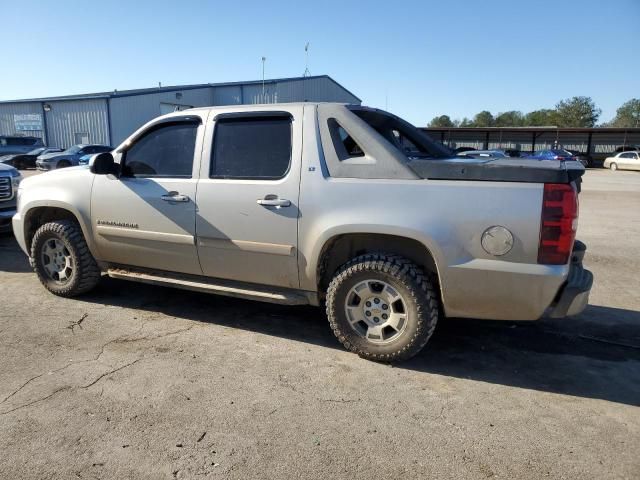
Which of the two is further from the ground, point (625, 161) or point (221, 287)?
point (625, 161)

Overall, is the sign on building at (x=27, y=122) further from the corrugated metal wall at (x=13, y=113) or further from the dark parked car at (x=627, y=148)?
the dark parked car at (x=627, y=148)

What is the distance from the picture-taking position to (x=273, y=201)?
381 centimetres

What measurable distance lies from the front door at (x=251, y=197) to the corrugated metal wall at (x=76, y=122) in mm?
33404

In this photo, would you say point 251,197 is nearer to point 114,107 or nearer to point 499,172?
point 499,172

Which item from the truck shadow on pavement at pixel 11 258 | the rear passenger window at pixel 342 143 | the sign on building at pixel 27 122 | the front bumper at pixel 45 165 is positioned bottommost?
the truck shadow on pavement at pixel 11 258

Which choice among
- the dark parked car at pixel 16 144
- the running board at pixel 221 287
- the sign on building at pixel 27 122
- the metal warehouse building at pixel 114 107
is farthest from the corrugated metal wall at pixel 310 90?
the running board at pixel 221 287

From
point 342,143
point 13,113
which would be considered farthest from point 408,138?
point 13,113

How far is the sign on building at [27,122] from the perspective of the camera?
36.7 m

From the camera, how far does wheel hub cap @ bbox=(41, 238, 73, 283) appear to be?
16.4 ft

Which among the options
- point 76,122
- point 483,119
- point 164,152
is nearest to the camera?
point 164,152

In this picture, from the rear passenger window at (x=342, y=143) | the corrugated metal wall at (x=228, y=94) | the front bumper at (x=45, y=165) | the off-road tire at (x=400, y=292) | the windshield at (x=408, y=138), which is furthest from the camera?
the corrugated metal wall at (x=228, y=94)

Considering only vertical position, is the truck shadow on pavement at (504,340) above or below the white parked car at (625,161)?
below

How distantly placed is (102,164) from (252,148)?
58.0 inches

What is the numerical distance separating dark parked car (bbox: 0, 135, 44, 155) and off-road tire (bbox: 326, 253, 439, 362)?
1188 inches
